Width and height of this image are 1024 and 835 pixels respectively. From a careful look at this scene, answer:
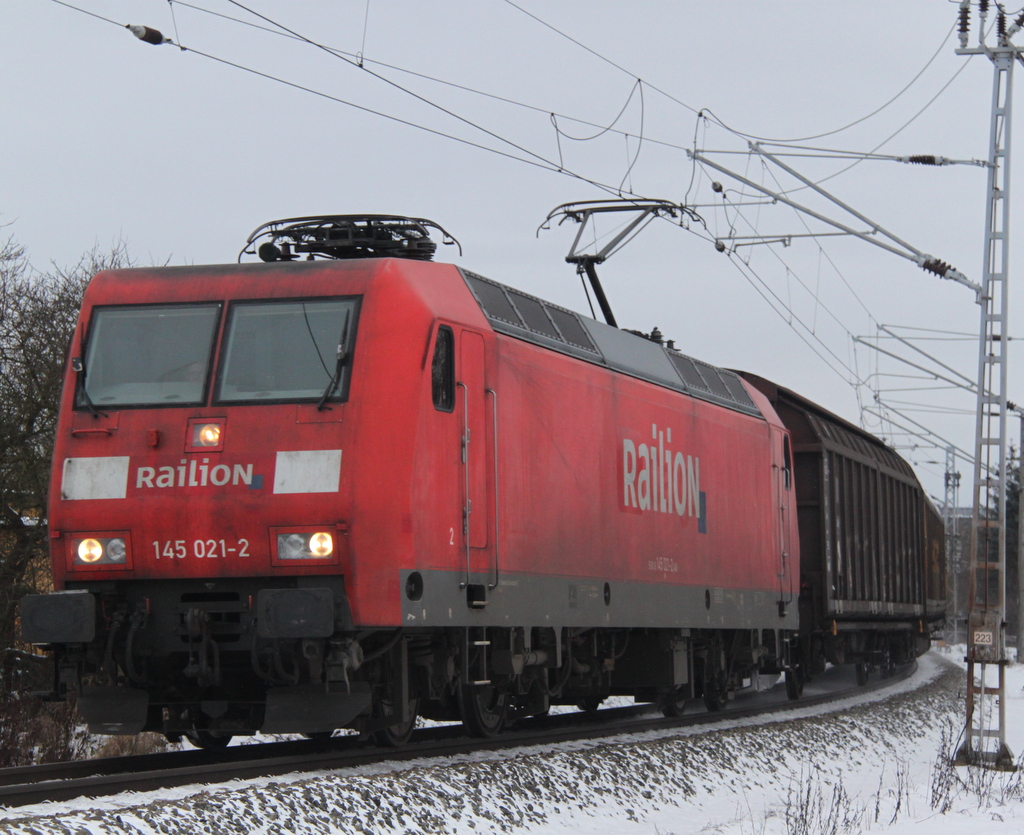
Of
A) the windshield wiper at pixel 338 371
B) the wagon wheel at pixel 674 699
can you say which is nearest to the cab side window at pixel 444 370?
the windshield wiper at pixel 338 371

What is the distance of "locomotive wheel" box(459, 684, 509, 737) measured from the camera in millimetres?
11273

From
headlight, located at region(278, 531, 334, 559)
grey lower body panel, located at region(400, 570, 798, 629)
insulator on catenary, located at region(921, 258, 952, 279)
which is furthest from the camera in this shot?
insulator on catenary, located at region(921, 258, 952, 279)

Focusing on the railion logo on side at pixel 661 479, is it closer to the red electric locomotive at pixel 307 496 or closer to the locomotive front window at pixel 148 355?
the red electric locomotive at pixel 307 496

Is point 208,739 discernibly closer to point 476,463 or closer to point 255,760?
point 255,760

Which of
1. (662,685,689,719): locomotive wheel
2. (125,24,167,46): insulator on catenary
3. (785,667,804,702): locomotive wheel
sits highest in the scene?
(125,24,167,46): insulator on catenary

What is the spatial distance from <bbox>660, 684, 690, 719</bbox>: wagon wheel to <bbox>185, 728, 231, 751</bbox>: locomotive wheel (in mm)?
5819

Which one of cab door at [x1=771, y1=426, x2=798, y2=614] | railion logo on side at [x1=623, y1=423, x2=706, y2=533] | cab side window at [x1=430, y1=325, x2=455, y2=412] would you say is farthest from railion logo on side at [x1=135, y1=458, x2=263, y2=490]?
cab door at [x1=771, y1=426, x2=798, y2=614]

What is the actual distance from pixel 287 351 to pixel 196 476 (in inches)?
40.8

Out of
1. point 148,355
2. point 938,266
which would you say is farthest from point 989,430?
point 148,355

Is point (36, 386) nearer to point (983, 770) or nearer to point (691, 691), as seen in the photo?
point (691, 691)

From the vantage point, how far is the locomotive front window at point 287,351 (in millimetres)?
9305

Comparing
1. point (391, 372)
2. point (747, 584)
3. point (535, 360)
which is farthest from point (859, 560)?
point (391, 372)

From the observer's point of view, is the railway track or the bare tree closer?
the railway track

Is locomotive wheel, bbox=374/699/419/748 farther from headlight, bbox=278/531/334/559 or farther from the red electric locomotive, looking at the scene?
headlight, bbox=278/531/334/559
